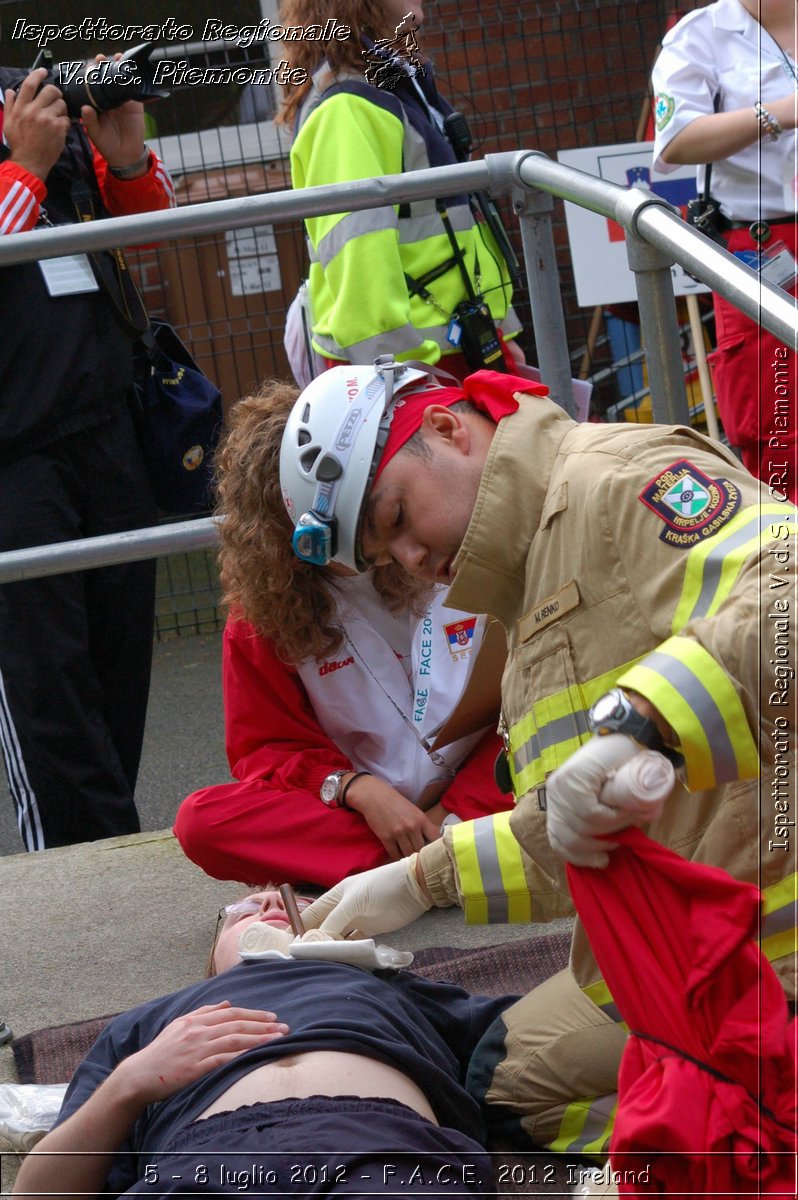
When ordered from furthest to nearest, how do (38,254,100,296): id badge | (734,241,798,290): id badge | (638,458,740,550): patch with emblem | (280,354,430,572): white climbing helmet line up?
(734,241,798,290): id badge < (38,254,100,296): id badge < (280,354,430,572): white climbing helmet < (638,458,740,550): patch with emblem

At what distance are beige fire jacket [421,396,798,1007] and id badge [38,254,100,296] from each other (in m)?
1.70

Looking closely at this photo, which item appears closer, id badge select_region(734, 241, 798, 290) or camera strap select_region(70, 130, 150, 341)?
camera strap select_region(70, 130, 150, 341)

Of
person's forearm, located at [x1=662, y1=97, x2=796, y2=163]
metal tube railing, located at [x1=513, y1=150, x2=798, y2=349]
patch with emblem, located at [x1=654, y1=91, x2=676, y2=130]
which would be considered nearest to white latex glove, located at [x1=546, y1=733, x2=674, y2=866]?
metal tube railing, located at [x1=513, y1=150, x2=798, y2=349]

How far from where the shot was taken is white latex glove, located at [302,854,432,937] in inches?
95.3

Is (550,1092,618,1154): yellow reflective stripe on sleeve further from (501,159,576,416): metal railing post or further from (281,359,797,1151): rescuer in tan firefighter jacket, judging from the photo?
(501,159,576,416): metal railing post

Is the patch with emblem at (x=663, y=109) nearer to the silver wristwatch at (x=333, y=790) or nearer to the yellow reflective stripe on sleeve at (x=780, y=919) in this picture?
the silver wristwatch at (x=333, y=790)

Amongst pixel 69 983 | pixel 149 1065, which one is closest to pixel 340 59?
pixel 69 983

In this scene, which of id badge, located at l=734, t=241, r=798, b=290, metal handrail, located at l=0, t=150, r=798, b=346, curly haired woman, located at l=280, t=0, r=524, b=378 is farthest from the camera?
id badge, located at l=734, t=241, r=798, b=290

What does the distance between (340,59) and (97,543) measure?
154cm

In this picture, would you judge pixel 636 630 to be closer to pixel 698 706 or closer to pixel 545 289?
pixel 698 706

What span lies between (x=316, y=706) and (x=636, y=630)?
1.38 meters

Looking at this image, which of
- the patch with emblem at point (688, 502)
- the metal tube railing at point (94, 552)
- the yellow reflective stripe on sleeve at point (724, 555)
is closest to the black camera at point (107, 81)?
the metal tube railing at point (94, 552)


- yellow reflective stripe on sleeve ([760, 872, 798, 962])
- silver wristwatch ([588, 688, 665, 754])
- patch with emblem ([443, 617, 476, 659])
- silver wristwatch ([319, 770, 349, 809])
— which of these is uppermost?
silver wristwatch ([588, 688, 665, 754])

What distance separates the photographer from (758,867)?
6.16ft
